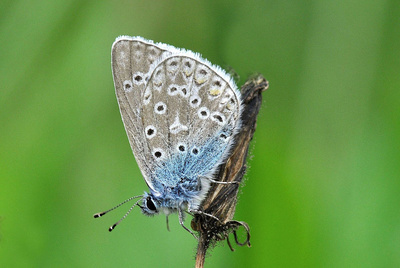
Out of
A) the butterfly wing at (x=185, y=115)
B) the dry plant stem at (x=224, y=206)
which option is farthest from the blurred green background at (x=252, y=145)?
the dry plant stem at (x=224, y=206)

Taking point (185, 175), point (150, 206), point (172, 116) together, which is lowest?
point (150, 206)

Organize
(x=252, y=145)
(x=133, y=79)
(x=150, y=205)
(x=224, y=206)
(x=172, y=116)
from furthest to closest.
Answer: (x=172, y=116) < (x=133, y=79) < (x=150, y=205) < (x=252, y=145) < (x=224, y=206)

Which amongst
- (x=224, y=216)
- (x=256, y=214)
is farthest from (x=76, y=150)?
(x=224, y=216)

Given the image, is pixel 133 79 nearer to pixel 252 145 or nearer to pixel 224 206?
pixel 252 145

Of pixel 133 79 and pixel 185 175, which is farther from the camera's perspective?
pixel 185 175

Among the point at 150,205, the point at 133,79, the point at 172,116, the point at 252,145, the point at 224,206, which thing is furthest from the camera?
the point at 172,116

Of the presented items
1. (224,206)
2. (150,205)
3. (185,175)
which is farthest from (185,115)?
(224,206)

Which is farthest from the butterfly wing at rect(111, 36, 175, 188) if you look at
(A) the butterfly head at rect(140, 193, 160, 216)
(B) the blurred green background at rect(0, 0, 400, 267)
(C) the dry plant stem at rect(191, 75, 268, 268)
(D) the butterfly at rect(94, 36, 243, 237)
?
(C) the dry plant stem at rect(191, 75, 268, 268)

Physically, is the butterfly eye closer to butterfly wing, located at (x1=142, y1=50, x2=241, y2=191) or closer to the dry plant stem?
butterfly wing, located at (x1=142, y1=50, x2=241, y2=191)
